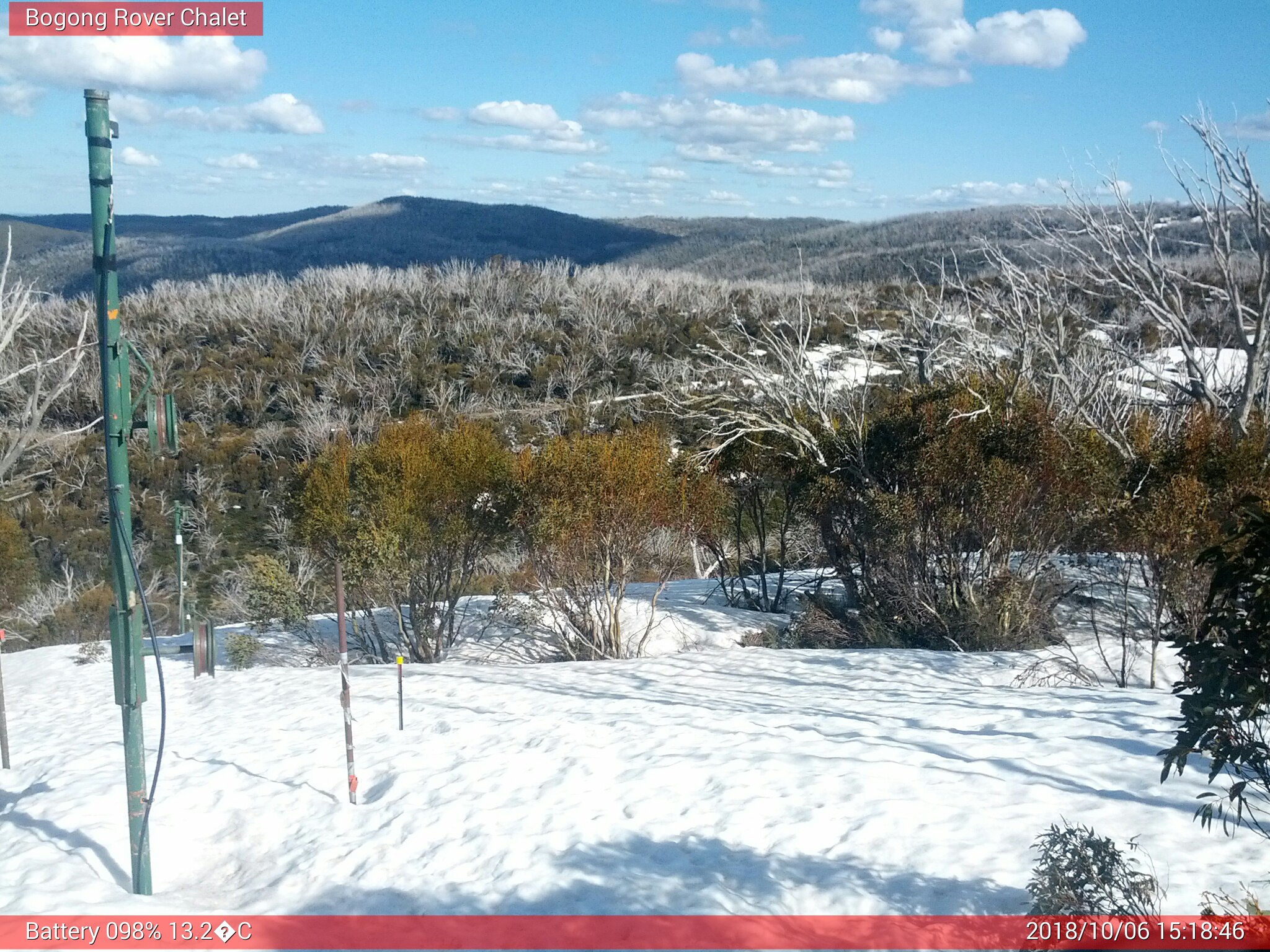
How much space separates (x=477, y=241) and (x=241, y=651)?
3557 inches

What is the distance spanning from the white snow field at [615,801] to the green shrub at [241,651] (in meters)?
1.96

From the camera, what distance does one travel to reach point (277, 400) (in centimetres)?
3825

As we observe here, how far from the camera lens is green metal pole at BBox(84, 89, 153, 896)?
505cm

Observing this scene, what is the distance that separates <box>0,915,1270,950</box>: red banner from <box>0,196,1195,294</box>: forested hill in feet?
194

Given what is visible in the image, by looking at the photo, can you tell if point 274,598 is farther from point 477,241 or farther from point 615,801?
point 477,241

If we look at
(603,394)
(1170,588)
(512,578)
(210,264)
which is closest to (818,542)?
(512,578)

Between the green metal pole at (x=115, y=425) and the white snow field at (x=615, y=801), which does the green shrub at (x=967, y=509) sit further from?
the green metal pole at (x=115, y=425)

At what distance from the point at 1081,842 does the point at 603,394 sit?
31291 mm

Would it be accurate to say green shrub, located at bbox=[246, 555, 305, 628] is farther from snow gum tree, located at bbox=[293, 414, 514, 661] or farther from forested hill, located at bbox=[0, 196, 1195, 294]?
forested hill, located at bbox=[0, 196, 1195, 294]

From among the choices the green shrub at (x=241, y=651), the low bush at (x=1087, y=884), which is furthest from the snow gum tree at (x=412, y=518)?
the low bush at (x=1087, y=884)

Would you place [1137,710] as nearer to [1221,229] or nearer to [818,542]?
[1221,229]

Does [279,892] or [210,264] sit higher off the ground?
[210,264]

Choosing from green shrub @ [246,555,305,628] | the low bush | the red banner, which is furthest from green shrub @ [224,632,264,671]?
the low bush

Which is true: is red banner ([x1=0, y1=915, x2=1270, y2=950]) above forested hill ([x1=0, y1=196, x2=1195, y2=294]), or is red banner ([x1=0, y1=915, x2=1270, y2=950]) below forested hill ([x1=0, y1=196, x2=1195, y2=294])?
below
